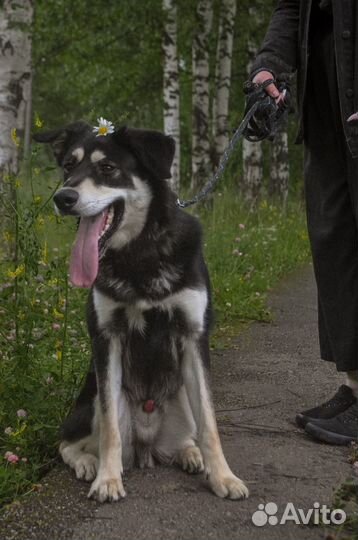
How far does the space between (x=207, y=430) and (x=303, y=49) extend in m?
1.95

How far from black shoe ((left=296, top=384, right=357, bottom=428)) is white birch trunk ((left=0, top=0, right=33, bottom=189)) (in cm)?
420

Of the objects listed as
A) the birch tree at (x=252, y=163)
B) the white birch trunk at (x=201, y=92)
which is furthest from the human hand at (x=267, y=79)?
the white birch trunk at (x=201, y=92)

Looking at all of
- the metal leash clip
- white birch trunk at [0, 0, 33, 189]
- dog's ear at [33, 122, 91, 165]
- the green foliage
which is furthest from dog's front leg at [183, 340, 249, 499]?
the green foliage

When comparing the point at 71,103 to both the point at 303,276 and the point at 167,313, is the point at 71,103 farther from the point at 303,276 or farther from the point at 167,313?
the point at 167,313

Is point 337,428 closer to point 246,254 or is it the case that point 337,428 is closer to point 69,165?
point 69,165

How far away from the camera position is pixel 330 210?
3.91 metres

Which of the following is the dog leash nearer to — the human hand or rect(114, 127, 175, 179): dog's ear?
the human hand

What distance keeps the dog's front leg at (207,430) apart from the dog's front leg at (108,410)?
0.32 metres

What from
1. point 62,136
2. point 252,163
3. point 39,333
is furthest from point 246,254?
point 252,163

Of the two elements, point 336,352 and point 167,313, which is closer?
point 167,313

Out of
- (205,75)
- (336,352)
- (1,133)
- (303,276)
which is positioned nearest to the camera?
(336,352)

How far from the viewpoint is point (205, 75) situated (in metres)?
15.1

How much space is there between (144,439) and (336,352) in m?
1.16

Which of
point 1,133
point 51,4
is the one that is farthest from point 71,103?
point 1,133
